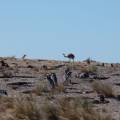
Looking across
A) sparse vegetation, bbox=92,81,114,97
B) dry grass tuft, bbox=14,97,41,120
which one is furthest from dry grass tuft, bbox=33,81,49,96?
dry grass tuft, bbox=14,97,41,120

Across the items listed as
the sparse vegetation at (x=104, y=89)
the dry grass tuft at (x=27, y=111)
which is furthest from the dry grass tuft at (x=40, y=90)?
the dry grass tuft at (x=27, y=111)

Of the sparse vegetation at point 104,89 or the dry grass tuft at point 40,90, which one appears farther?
the dry grass tuft at point 40,90

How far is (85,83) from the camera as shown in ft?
111

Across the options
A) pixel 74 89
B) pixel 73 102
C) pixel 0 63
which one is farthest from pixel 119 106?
pixel 0 63

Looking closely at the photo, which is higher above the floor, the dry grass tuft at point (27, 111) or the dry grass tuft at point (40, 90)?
the dry grass tuft at point (40, 90)

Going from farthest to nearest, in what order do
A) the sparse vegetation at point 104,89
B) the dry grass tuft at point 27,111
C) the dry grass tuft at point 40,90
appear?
the dry grass tuft at point 40,90, the sparse vegetation at point 104,89, the dry grass tuft at point 27,111

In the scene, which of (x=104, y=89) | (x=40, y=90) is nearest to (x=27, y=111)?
(x=40, y=90)

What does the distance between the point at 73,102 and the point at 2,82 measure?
14.4 meters

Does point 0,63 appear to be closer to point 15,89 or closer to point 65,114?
point 15,89

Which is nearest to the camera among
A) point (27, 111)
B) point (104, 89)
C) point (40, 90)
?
point (27, 111)

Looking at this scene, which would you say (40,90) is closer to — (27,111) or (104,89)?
(104,89)

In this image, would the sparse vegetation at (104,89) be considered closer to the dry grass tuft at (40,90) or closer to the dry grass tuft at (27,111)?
the dry grass tuft at (40,90)

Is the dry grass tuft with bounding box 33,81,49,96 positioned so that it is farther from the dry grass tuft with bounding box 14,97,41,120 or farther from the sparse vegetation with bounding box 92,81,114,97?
the dry grass tuft with bounding box 14,97,41,120

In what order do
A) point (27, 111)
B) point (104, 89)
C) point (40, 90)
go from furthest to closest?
1. point (40, 90)
2. point (104, 89)
3. point (27, 111)
